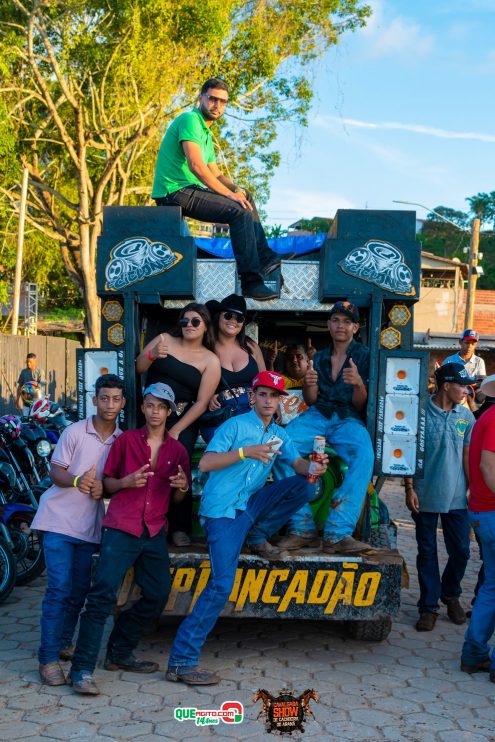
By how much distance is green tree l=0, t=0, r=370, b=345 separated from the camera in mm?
20000

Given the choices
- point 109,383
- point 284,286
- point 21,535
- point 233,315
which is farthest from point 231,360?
point 21,535

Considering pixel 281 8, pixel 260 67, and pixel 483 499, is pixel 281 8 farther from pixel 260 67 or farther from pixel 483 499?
pixel 483 499

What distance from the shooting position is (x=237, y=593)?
4.95 metres

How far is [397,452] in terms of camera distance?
547cm

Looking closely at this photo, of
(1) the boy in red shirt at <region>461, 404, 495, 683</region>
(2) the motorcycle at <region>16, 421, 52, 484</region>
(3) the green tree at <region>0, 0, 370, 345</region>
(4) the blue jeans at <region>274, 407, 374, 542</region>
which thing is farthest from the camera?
(3) the green tree at <region>0, 0, 370, 345</region>

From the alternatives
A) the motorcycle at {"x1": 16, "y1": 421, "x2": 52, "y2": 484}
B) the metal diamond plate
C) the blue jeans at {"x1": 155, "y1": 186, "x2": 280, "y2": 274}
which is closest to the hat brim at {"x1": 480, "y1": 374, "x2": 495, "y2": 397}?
the metal diamond plate

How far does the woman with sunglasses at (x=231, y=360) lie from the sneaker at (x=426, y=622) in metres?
2.03

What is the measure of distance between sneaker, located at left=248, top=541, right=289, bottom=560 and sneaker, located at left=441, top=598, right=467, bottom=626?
1.97m

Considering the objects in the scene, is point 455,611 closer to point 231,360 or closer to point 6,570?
point 231,360

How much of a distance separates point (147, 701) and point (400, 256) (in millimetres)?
3239

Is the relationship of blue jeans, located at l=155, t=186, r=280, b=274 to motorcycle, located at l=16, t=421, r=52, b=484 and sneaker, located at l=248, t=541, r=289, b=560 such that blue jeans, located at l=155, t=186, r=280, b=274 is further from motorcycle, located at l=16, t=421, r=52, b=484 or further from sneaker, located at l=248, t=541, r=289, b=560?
motorcycle, located at l=16, t=421, r=52, b=484

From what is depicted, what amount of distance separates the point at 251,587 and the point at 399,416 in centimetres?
150

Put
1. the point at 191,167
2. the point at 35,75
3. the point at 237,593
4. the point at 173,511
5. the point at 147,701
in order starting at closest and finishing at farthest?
the point at 147,701
the point at 237,593
the point at 173,511
the point at 191,167
the point at 35,75

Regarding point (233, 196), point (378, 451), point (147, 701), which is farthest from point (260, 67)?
point (147, 701)
